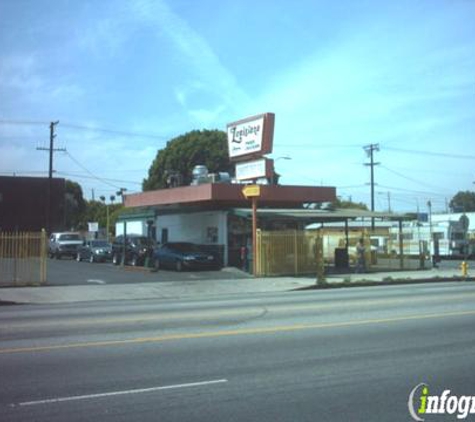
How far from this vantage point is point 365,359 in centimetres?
848

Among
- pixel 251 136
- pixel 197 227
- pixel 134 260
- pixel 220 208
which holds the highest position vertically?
pixel 251 136

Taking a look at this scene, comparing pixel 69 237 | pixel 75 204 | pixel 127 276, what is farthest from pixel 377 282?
pixel 75 204

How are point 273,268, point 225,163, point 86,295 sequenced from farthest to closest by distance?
point 225,163 < point 273,268 < point 86,295

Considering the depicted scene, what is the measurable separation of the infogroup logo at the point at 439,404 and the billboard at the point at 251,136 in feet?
72.0

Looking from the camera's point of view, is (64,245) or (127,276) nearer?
(127,276)

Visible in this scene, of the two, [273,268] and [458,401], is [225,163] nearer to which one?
[273,268]

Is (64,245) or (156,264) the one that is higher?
(64,245)

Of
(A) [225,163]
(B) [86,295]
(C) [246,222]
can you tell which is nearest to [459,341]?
(B) [86,295]

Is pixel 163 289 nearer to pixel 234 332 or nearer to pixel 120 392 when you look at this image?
pixel 234 332

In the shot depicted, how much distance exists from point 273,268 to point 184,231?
948cm

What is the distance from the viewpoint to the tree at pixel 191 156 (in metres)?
62.5

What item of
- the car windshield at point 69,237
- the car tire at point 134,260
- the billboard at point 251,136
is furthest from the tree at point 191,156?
the billboard at point 251,136

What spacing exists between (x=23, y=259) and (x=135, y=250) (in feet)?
34.9

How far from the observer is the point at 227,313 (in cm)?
1391
